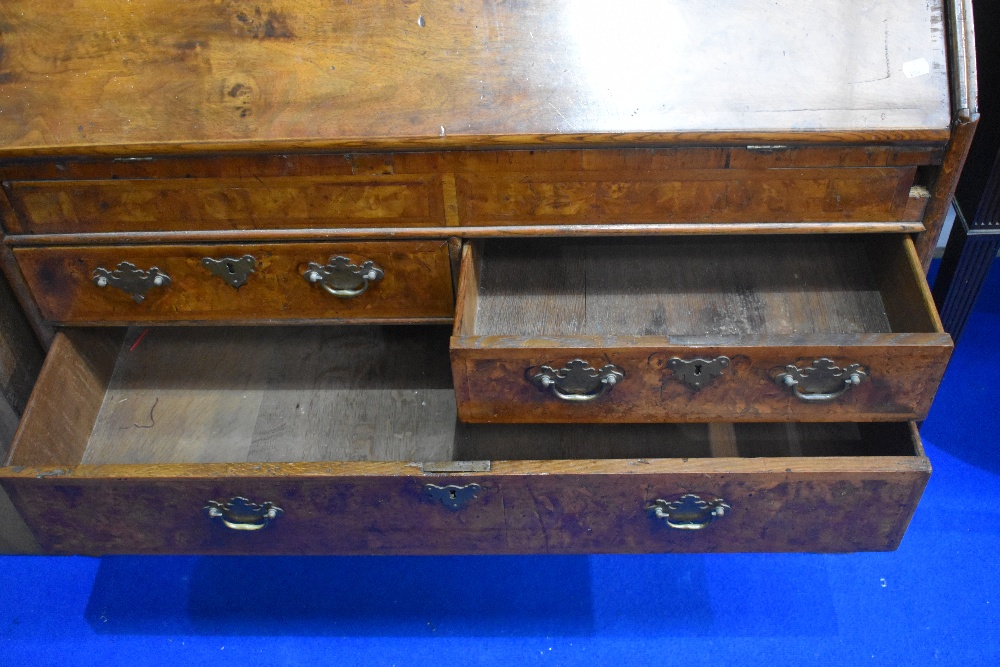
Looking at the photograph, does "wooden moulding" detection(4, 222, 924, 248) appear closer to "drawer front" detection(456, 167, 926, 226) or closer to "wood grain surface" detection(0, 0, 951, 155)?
"drawer front" detection(456, 167, 926, 226)

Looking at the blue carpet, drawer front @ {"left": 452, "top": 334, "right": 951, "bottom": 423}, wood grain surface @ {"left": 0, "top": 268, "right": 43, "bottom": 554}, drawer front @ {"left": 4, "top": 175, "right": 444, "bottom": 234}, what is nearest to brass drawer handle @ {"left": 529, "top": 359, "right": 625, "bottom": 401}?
drawer front @ {"left": 452, "top": 334, "right": 951, "bottom": 423}

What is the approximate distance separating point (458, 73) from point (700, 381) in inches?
20.8

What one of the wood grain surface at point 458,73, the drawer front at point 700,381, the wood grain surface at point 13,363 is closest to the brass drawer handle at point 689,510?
the drawer front at point 700,381

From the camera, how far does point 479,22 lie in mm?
1316

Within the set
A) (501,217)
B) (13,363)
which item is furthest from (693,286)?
(13,363)

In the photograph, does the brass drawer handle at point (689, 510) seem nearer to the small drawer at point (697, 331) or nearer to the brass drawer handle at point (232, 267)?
the small drawer at point (697, 331)

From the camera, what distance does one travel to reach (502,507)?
1.32 meters

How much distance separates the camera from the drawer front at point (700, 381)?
1.20 meters

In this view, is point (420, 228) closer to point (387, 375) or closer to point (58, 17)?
point (387, 375)

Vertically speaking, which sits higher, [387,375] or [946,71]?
[946,71]

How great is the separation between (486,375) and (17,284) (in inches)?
29.1

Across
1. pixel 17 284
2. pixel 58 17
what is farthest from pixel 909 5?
pixel 17 284

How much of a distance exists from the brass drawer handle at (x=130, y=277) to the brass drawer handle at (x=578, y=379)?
0.58 meters

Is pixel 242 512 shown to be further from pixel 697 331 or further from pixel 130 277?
pixel 697 331
